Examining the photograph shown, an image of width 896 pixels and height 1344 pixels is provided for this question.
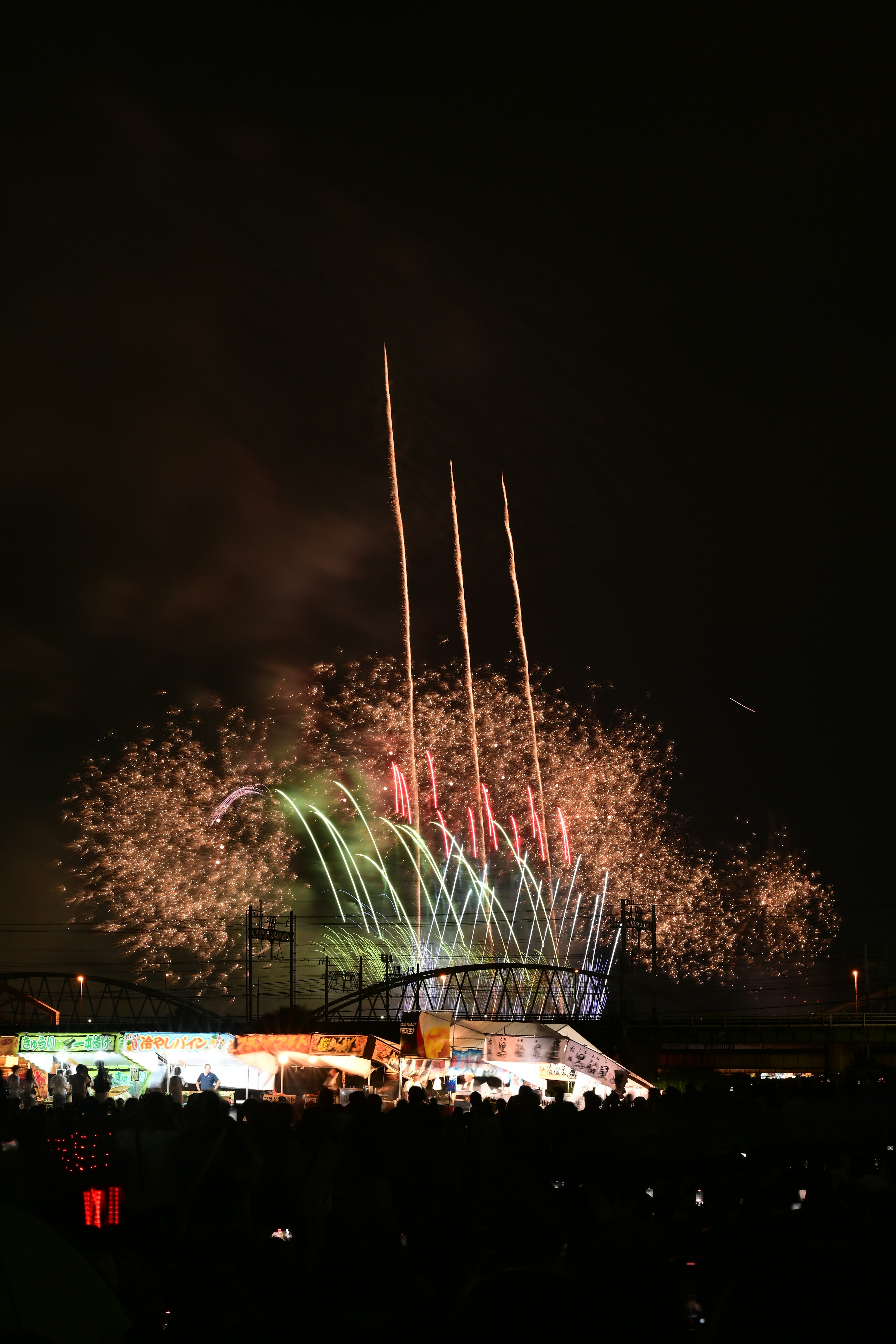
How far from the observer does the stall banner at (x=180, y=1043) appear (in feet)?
92.4

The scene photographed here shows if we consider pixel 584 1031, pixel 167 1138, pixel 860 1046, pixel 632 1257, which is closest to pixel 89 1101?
pixel 167 1138

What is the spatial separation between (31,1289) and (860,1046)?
63.4 m

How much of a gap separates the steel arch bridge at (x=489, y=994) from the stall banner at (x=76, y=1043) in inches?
696

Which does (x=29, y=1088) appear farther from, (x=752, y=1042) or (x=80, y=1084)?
(x=752, y=1042)

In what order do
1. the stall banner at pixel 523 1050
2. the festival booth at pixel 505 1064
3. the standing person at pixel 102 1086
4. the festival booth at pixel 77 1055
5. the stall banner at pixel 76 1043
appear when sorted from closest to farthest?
the standing person at pixel 102 1086
the festival booth at pixel 505 1064
the stall banner at pixel 523 1050
the festival booth at pixel 77 1055
the stall banner at pixel 76 1043

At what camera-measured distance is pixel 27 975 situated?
63.6m

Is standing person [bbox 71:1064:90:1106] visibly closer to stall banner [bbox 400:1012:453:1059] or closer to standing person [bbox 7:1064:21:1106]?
standing person [bbox 7:1064:21:1106]

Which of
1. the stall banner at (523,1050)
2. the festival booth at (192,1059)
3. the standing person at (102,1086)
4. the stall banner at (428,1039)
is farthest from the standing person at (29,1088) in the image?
the stall banner at (523,1050)

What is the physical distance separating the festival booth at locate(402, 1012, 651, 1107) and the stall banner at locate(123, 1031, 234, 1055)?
4.62 meters

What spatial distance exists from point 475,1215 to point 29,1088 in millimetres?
20761

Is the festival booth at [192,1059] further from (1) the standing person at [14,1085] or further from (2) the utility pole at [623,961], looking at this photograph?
(2) the utility pole at [623,961]

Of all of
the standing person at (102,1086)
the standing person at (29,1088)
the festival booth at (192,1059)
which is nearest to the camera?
the standing person at (102,1086)

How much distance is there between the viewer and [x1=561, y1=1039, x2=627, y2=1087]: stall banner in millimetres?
26406

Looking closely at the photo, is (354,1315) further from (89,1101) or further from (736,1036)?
(736,1036)
